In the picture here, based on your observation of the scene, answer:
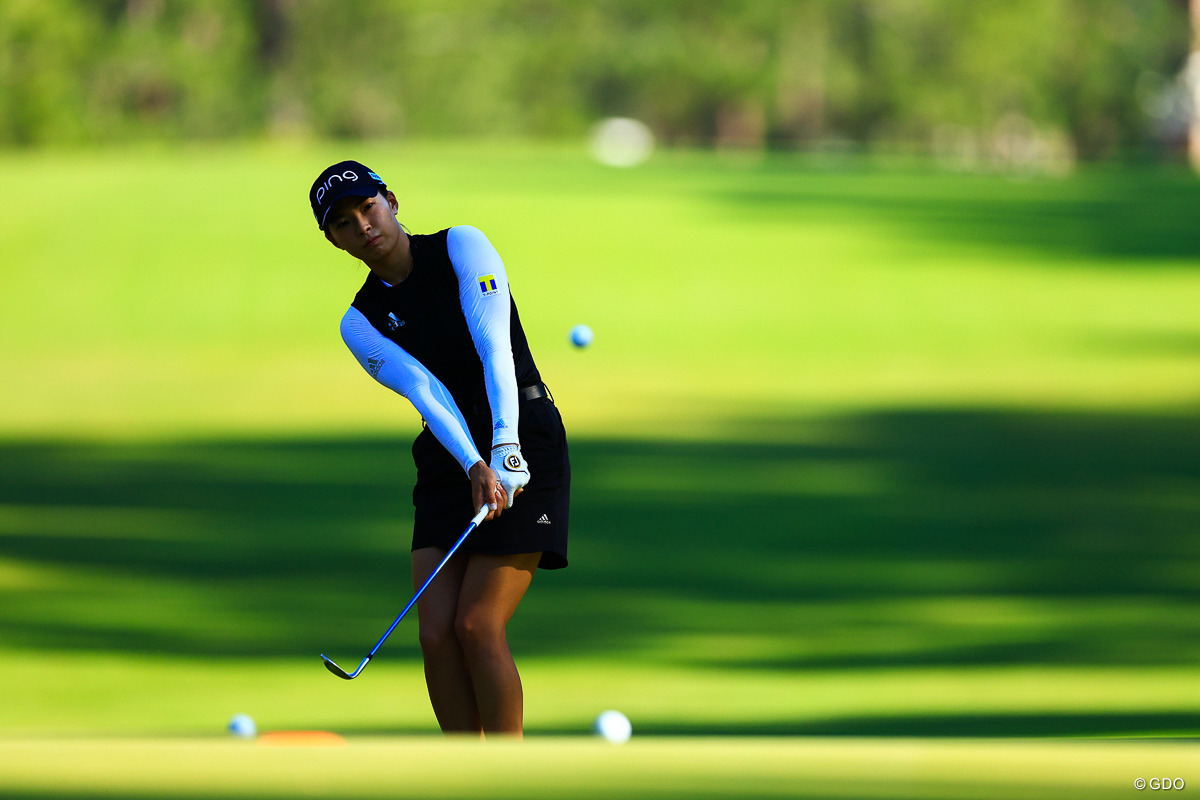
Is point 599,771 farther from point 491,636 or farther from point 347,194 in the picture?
point 347,194

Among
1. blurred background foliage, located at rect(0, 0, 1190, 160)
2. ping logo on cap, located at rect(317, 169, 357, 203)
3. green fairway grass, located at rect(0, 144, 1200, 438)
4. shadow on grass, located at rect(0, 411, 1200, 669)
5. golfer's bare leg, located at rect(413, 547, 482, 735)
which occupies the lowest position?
golfer's bare leg, located at rect(413, 547, 482, 735)

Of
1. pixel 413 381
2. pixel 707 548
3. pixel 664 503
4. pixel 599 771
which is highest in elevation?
pixel 664 503

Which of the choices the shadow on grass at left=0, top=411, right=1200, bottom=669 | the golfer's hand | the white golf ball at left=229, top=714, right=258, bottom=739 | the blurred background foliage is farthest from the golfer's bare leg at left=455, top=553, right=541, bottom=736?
the blurred background foliage

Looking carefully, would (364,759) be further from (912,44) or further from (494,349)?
(912,44)

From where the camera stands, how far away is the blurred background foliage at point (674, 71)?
67.8m

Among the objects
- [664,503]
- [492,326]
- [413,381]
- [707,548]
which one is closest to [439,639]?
[413,381]

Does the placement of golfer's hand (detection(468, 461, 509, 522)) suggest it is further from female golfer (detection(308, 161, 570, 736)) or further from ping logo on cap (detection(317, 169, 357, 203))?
ping logo on cap (detection(317, 169, 357, 203))

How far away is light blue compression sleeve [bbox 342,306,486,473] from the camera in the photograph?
5.18 m

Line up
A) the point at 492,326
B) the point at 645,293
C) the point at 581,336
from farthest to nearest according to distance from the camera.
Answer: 1. the point at 645,293
2. the point at 581,336
3. the point at 492,326

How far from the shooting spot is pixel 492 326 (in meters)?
5.16

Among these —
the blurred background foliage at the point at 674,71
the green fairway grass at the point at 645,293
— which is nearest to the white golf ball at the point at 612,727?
the green fairway grass at the point at 645,293

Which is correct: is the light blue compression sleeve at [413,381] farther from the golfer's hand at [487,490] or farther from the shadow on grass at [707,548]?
the shadow on grass at [707,548]

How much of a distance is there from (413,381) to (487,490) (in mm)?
438

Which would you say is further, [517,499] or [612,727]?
[612,727]
